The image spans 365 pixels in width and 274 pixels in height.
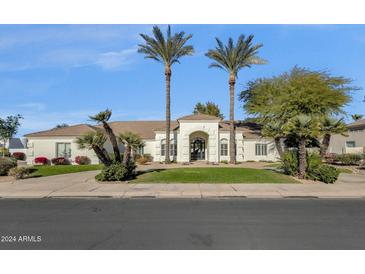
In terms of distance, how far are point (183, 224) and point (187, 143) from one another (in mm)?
28645

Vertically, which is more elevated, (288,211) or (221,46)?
(221,46)

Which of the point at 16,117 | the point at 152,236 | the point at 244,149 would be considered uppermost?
the point at 16,117

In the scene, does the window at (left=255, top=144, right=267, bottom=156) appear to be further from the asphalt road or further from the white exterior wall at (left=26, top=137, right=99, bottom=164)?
the asphalt road

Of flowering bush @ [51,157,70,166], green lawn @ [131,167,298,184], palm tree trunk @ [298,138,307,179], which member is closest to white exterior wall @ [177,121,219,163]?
flowering bush @ [51,157,70,166]

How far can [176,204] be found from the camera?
41.8 ft

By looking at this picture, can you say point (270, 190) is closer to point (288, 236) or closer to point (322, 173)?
point (322, 173)

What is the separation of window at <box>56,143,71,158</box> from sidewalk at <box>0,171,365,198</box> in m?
18.2

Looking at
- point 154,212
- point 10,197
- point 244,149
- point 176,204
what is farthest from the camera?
point 244,149

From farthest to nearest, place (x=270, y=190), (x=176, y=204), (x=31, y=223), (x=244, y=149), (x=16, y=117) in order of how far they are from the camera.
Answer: (x=16, y=117) → (x=244, y=149) → (x=270, y=190) → (x=176, y=204) → (x=31, y=223)

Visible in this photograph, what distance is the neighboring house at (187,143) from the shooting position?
3738 centimetres

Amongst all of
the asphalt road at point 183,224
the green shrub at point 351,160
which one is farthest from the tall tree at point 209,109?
the asphalt road at point 183,224

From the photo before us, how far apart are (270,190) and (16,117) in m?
52.5

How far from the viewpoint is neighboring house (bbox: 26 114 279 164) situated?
3738 centimetres

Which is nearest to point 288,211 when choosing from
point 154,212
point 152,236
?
point 154,212
